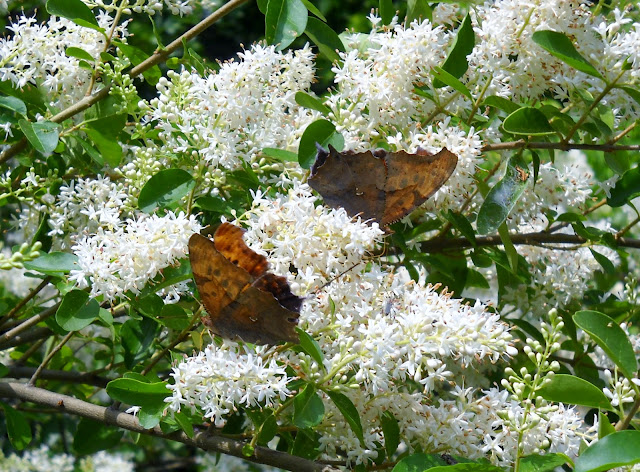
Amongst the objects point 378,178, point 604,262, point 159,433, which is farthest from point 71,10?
point 604,262

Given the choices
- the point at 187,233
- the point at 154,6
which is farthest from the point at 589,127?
the point at 154,6

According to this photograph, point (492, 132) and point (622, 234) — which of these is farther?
point (622, 234)

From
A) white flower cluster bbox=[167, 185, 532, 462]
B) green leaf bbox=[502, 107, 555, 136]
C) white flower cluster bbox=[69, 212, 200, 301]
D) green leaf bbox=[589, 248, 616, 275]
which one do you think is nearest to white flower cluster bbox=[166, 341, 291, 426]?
white flower cluster bbox=[167, 185, 532, 462]

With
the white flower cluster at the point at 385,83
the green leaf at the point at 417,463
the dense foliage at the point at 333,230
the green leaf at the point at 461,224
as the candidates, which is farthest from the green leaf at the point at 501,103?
the green leaf at the point at 417,463

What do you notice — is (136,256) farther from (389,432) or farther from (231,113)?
(389,432)

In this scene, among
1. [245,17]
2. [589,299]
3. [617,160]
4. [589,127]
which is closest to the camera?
[589,127]

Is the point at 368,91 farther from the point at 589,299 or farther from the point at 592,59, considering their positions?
the point at 589,299
